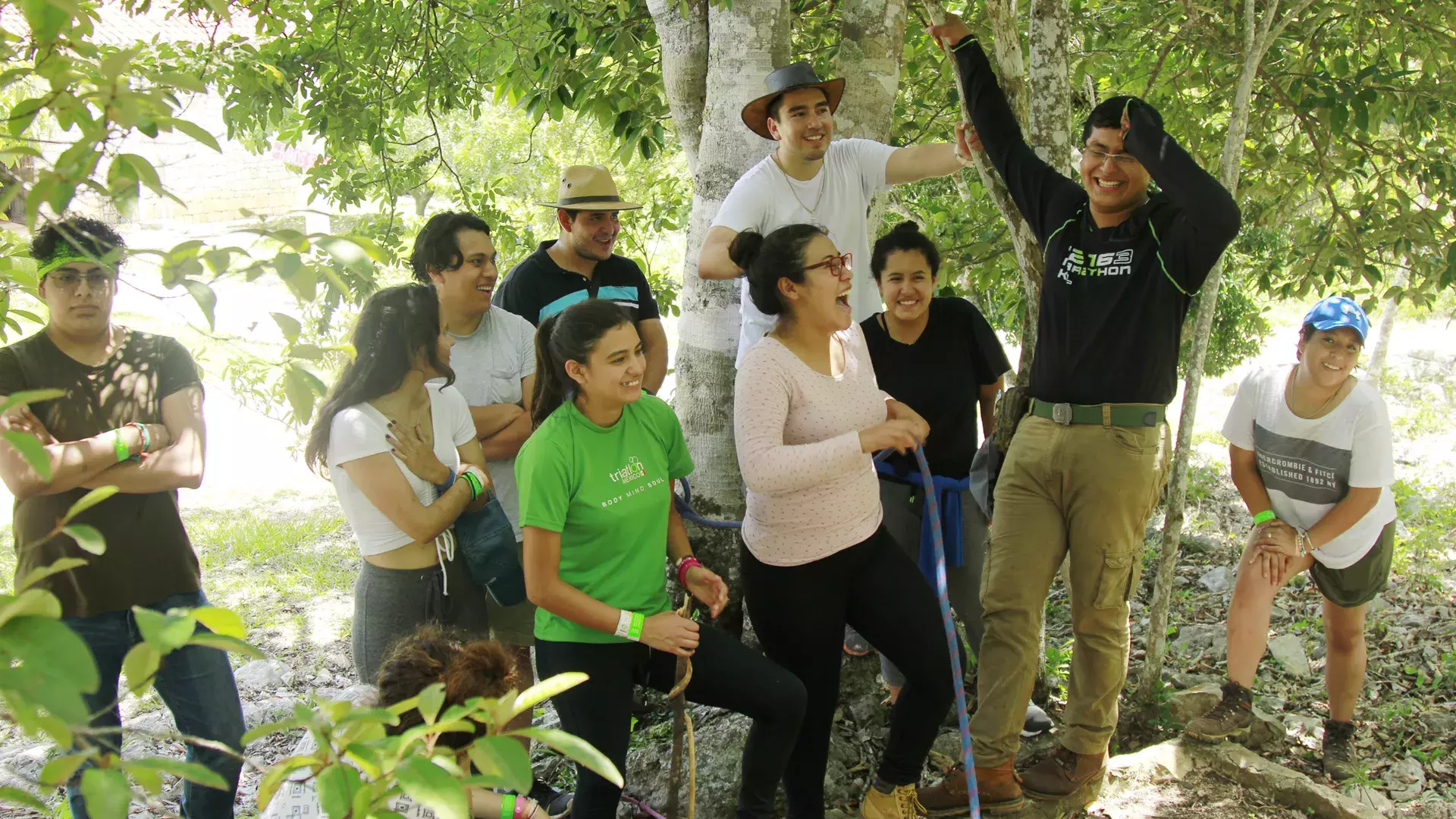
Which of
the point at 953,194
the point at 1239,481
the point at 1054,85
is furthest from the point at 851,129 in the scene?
the point at 953,194

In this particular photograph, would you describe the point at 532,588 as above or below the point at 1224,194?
below

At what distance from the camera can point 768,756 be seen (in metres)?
3.02

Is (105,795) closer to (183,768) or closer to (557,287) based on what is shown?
(183,768)

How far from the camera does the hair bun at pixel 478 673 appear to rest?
2439 mm

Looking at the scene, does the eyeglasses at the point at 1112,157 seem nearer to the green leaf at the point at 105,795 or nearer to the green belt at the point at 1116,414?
the green belt at the point at 1116,414

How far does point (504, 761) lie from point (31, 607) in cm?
48

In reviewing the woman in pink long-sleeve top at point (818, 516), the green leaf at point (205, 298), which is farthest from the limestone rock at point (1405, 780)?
the green leaf at point (205, 298)

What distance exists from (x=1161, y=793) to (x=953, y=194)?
5.21 metres

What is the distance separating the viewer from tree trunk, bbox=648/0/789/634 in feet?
13.9

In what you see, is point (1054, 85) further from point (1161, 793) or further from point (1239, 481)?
point (1161, 793)

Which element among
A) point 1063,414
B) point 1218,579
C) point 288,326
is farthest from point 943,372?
point 1218,579

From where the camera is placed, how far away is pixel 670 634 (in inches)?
114

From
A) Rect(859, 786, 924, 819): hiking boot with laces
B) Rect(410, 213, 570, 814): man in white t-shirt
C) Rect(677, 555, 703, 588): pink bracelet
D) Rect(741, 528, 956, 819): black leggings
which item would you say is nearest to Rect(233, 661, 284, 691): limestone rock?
Rect(410, 213, 570, 814): man in white t-shirt

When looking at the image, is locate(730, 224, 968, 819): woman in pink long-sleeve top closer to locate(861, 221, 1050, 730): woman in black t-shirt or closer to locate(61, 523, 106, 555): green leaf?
locate(861, 221, 1050, 730): woman in black t-shirt
